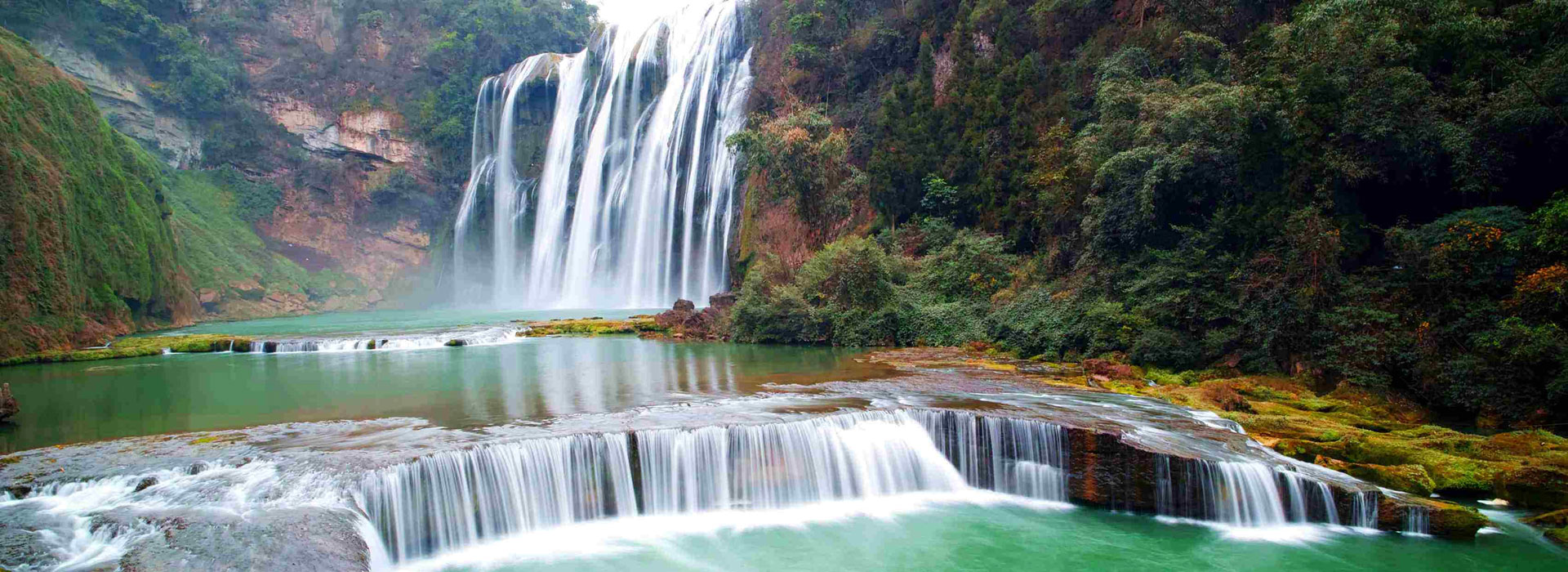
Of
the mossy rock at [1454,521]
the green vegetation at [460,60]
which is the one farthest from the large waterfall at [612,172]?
the mossy rock at [1454,521]

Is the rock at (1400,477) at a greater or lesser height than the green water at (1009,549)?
greater

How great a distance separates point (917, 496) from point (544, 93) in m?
48.2

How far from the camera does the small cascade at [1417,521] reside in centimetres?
795

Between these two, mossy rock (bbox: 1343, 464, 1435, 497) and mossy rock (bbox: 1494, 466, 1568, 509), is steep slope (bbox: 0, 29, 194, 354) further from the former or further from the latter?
mossy rock (bbox: 1494, 466, 1568, 509)

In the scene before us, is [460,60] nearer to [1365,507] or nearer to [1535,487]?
[1365,507]

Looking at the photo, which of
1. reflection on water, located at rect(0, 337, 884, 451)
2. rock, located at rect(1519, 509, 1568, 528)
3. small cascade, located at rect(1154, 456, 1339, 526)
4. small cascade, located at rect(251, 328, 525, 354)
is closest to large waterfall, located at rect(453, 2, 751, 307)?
small cascade, located at rect(251, 328, 525, 354)

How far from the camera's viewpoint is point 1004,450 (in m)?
10.2

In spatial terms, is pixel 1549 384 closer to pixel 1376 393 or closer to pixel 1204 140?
pixel 1376 393

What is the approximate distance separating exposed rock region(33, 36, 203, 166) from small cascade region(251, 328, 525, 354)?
118 ft

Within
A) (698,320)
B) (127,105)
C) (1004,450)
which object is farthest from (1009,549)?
(127,105)

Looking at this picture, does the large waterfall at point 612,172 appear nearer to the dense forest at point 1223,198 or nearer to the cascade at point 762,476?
the dense forest at point 1223,198

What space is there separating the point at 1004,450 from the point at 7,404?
47.8 ft

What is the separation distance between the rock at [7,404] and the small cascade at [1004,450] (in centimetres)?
1342

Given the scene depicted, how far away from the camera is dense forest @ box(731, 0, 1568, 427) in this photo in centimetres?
1144
